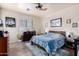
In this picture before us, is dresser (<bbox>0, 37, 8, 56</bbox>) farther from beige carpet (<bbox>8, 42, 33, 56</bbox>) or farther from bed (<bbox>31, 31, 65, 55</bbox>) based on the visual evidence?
bed (<bbox>31, 31, 65, 55</bbox>)

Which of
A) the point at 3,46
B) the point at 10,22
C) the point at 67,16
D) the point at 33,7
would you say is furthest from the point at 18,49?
the point at 67,16

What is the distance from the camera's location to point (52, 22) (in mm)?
1791

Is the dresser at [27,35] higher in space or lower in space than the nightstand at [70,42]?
higher

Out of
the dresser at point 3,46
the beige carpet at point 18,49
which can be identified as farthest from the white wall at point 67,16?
the dresser at point 3,46

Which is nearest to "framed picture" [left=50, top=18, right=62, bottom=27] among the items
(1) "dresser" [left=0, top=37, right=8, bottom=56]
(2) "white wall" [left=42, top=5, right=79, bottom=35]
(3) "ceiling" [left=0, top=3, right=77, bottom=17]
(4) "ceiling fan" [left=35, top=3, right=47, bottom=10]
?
(2) "white wall" [left=42, top=5, right=79, bottom=35]

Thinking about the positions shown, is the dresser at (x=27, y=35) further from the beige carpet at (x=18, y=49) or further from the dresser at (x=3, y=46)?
the dresser at (x=3, y=46)

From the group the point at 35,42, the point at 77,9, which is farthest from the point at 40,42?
the point at 77,9

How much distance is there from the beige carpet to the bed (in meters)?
0.20

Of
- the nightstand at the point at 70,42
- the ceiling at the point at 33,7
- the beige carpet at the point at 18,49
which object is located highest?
the ceiling at the point at 33,7

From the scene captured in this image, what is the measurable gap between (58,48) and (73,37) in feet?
0.93

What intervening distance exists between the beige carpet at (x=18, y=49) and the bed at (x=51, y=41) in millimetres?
198

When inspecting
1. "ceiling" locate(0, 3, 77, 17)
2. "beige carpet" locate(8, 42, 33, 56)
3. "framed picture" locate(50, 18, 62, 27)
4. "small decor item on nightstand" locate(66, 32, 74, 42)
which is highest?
"ceiling" locate(0, 3, 77, 17)

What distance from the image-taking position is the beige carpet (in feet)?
5.64

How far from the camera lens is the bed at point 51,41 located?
5.52ft
